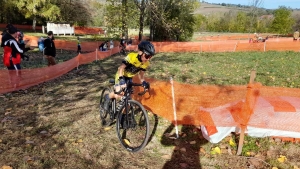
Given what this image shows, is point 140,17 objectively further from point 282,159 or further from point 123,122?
point 282,159

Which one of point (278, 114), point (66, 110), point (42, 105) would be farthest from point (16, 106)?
point (278, 114)

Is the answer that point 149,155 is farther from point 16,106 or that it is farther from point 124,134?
point 16,106

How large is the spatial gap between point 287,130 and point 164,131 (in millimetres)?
2455

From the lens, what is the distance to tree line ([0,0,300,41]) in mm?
25750

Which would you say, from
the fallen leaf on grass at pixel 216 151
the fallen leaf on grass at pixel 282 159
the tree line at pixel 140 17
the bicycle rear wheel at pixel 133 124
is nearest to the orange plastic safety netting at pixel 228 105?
the fallen leaf on grass at pixel 216 151

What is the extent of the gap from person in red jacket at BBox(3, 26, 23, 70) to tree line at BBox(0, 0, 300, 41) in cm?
1716

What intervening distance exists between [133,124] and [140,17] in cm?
2411

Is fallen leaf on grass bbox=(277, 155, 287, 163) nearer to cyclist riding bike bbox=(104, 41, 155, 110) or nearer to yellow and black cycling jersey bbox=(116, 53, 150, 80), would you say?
cyclist riding bike bbox=(104, 41, 155, 110)

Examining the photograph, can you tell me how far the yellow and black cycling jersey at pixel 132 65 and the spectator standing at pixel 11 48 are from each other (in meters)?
4.91

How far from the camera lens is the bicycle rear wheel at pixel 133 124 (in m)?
4.65

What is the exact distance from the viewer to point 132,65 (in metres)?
4.95

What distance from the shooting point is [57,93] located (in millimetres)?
8477

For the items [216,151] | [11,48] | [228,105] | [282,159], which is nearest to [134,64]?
[228,105]

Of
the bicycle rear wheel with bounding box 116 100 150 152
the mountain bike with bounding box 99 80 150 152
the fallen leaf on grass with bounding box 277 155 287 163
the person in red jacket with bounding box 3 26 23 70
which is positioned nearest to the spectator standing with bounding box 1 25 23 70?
the person in red jacket with bounding box 3 26 23 70
